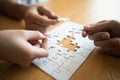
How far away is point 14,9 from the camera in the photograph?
0.97m

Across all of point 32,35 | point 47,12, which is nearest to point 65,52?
point 32,35

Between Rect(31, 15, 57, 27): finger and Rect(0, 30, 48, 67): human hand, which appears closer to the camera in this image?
Rect(0, 30, 48, 67): human hand

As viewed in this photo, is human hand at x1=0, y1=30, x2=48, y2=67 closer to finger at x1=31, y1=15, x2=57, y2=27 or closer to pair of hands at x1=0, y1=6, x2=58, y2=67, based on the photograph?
pair of hands at x1=0, y1=6, x2=58, y2=67

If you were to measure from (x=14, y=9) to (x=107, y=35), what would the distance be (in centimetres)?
63

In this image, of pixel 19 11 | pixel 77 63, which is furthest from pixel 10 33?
pixel 19 11

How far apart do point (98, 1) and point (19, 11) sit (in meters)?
0.66

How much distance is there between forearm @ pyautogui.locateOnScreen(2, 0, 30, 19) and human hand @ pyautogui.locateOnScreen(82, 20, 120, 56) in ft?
1.40

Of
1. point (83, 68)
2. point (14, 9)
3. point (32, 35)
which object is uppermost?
point (14, 9)

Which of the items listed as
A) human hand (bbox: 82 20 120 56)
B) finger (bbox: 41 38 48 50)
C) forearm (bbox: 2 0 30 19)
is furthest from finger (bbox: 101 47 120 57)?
forearm (bbox: 2 0 30 19)

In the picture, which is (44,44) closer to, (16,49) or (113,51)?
(16,49)

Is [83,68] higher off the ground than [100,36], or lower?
lower

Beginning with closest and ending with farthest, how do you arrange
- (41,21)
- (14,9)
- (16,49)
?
(16,49)
(41,21)
(14,9)

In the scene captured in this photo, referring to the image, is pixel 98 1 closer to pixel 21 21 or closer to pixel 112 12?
pixel 112 12

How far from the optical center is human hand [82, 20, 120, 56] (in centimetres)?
64
